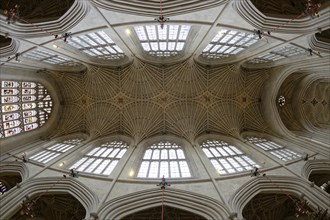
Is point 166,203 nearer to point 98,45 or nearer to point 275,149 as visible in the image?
point 275,149

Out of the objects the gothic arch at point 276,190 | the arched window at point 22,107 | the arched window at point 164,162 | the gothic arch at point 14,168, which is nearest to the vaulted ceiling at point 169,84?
the arched window at point 22,107

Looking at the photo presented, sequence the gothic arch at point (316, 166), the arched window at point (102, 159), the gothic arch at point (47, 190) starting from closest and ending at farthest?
the gothic arch at point (47, 190) → the gothic arch at point (316, 166) → the arched window at point (102, 159)

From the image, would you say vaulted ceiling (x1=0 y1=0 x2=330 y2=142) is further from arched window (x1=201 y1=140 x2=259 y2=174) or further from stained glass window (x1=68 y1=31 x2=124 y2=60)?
arched window (x1=201 y1=140 x2=259 y2=174)

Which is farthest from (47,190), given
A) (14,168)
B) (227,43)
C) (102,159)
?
(227,43)

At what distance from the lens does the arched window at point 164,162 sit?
1352 centimetres

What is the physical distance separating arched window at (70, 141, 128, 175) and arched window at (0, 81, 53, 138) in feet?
12.4

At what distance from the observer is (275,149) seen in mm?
15422

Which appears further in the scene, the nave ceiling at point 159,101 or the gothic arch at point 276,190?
the nave ceiling at point 159,101

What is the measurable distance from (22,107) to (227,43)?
1143 centimetres

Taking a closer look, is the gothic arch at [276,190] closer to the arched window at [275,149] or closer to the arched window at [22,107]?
the arched window at [275,149]

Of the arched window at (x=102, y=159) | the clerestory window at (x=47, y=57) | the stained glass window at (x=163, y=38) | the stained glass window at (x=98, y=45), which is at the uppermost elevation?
the stained glass window at (x=163, y=38)

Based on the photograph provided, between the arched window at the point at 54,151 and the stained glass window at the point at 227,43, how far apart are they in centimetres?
947

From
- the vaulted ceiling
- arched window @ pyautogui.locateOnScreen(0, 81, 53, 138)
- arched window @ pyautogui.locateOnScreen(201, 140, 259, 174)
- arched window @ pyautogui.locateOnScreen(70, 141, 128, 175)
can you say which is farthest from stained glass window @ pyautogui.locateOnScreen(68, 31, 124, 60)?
arched window @ pyautogui.locateOnScreen(201, 140, 259, 174)

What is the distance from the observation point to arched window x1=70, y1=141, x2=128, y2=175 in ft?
45.2
